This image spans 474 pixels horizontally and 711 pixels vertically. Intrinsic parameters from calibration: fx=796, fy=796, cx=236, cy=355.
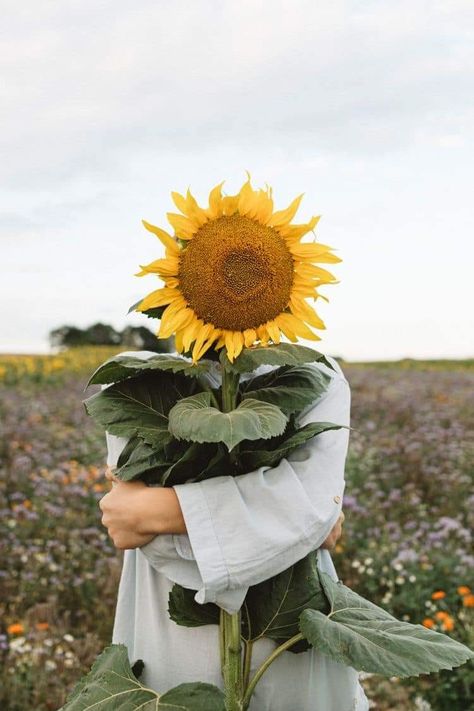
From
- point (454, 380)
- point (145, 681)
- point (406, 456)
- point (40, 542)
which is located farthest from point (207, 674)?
point (454, 380)

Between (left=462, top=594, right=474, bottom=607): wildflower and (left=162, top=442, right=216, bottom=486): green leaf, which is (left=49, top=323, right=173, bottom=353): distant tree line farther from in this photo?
(left=162, top=442, right=216, bottom=486): green leaf

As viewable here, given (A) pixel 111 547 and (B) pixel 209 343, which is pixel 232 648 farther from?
(A) pixel 111 547

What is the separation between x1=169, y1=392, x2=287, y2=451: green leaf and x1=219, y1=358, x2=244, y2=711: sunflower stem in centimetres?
10

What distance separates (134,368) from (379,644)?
74 centimetres

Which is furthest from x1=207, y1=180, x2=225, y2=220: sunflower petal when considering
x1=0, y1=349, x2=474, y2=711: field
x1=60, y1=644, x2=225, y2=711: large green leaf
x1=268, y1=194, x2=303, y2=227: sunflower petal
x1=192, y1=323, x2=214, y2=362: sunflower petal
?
x1=60, y1=644, x2=225, y2=711: large green leaf

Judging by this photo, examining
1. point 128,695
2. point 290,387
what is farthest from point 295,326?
point 128,695

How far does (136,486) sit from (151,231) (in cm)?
53

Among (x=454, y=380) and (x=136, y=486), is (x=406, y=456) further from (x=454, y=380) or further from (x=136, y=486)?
(x=454, y=380)

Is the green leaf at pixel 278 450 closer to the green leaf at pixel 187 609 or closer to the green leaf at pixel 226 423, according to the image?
the green leaf at pixel 226 423

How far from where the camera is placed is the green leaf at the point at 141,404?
64.1 inches

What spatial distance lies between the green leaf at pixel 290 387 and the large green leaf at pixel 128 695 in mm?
587

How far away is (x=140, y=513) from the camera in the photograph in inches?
63.0

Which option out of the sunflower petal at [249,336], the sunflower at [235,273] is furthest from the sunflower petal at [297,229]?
the sunflower petal at [249,336]

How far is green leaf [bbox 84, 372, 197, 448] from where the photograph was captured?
163cm
